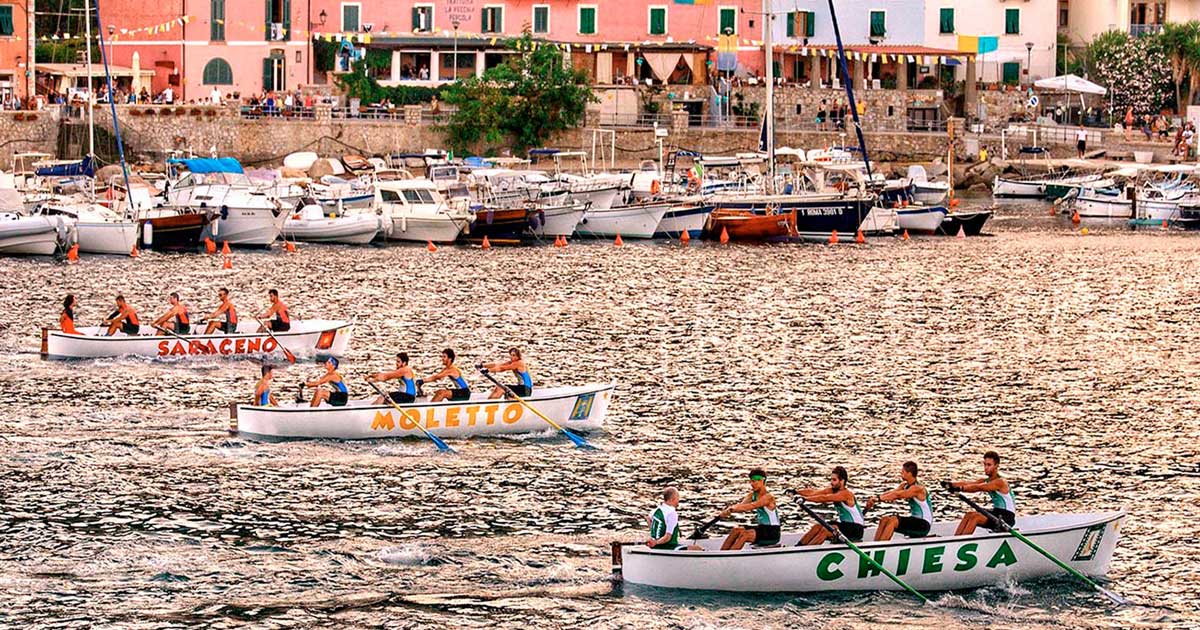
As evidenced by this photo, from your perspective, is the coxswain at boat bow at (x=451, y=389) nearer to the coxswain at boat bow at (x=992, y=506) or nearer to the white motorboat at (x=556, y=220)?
the coxswain at boat bow at (x=992, y=506)

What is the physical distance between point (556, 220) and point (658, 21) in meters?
31.3

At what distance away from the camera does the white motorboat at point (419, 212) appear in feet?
264

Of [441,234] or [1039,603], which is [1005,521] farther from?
[441,234]

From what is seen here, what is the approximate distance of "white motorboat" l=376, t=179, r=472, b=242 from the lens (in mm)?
80438

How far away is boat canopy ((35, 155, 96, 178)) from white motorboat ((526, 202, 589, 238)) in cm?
1911

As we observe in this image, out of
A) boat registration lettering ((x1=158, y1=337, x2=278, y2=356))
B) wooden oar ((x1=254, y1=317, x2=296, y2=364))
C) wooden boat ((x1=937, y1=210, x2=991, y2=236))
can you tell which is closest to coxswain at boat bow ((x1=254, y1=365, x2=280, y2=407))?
wooden oar ((x1=254, y1=317, x2=296, y2=364))

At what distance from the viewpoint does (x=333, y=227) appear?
261 ft

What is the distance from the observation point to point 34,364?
1921 inches

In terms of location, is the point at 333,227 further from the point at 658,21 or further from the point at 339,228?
the point at 658,21

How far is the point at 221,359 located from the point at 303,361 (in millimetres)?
1976

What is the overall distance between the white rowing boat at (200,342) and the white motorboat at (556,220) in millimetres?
30697

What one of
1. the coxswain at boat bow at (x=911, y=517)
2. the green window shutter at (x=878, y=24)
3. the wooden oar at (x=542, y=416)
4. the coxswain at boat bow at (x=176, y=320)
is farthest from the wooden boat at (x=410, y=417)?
the green window shutter at (x=878, y=24)

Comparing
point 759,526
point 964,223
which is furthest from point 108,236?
point 759,526

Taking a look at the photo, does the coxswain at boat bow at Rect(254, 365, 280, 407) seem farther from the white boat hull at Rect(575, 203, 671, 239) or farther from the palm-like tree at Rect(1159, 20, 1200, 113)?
the palm-like tree at Rect(1159, 20, 1200, 113)
